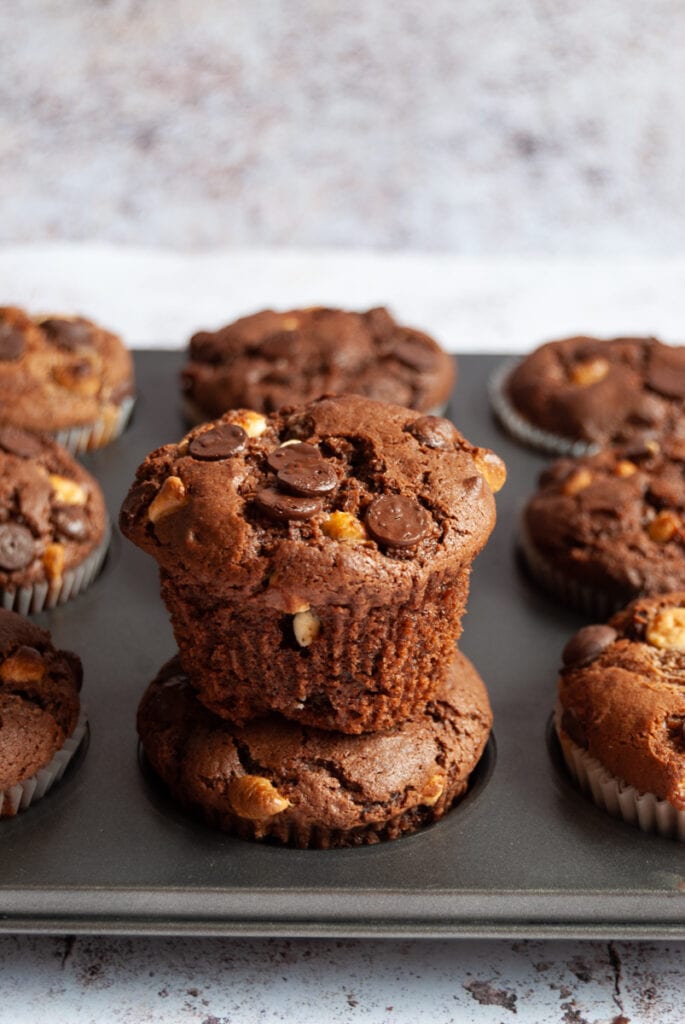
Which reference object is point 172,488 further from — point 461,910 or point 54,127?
point 54,127

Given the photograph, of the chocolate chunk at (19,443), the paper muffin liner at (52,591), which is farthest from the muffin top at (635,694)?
the chocolate chunk at (19,443)

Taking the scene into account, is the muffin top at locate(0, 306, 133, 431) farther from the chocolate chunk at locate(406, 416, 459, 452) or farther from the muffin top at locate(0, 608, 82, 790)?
the chocolate chunk at locate(406, 416, 459, 452)

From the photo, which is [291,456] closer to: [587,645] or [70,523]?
[587,645]

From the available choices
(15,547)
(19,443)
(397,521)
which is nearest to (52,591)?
(15,547)

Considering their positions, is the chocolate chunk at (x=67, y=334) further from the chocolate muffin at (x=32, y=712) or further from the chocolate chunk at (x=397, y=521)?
the chocolate chunk at (x=397, y=521)

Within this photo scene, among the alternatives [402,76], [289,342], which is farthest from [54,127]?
[289,342]
